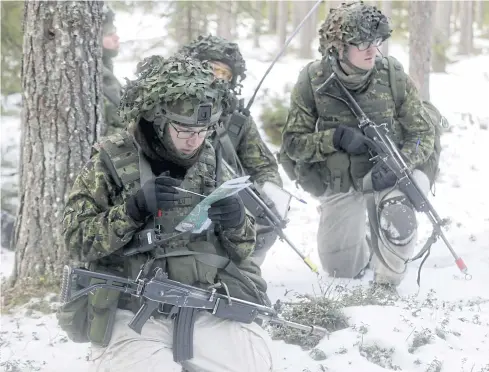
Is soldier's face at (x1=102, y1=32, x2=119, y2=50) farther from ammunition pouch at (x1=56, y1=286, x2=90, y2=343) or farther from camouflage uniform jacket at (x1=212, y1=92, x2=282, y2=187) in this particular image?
ammunition pouch at (x1=56, y1=286, x2=90, y2=343)

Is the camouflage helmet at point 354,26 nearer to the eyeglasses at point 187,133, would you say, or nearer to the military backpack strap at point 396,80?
the military backpack strap at point 396,80

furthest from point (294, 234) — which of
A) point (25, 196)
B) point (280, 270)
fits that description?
point (25, 196)

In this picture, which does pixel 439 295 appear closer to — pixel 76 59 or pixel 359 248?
pixel 359 248

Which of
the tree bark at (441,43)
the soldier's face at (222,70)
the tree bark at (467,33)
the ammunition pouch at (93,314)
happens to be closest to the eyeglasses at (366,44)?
the soldier's face at (222,70)

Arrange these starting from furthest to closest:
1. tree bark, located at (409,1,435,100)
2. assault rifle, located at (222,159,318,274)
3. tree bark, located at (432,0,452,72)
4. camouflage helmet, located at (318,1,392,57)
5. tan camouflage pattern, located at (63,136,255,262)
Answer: tree bark, located at (432,0,452,72)
tree bark, located at (409,1,435,100)
camouflage helmet, located at (318,1,392,57)
assault rifle, located at (222,159,318,274)
tan camouflage pattern, located at (63,136,255,262)

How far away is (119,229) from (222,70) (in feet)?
7.42

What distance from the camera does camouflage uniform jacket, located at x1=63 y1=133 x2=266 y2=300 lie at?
10.2 ft

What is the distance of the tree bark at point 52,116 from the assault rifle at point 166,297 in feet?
6.83

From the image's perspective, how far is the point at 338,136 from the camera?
541cm

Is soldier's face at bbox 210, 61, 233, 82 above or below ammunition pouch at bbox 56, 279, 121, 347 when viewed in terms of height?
above

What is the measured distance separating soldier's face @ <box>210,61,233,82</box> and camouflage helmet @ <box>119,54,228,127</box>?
1.67 meters

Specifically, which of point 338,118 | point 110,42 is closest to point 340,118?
point 338,118

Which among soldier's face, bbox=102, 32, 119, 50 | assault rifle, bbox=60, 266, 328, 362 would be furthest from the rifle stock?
soldier's face, bbox=102, 32, 119, 50

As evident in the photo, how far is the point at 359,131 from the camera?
214 inches
